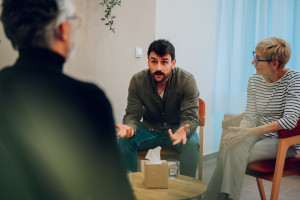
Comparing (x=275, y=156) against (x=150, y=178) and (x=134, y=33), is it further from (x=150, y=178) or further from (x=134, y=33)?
(x=134, y=33)

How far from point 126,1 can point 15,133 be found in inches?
96.5

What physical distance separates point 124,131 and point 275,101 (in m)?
1.01

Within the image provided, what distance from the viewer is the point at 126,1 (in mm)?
2830

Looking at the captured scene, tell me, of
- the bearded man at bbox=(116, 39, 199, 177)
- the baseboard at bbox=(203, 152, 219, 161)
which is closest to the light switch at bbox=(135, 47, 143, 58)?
the bearded man at bbox=(116, 39, 199, 177)

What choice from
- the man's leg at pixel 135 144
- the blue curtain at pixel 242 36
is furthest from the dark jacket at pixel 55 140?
the blue curtain at pixel 242 36

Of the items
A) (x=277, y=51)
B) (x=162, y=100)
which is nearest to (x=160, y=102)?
(x=162, y=100)

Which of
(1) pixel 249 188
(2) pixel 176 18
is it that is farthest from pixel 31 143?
(2) pixel 176 18

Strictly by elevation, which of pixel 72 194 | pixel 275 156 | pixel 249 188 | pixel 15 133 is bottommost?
pixel 249 188

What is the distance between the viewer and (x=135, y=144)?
2.37 metres

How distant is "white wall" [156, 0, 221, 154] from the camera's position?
3.24m

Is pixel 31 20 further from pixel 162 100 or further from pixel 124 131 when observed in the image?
pixel 162 100

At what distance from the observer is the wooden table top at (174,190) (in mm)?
1446

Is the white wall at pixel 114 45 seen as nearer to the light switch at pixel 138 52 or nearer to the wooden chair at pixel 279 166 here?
the light switch at pixel 138 52

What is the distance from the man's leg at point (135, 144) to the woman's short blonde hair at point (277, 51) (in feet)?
3.14
